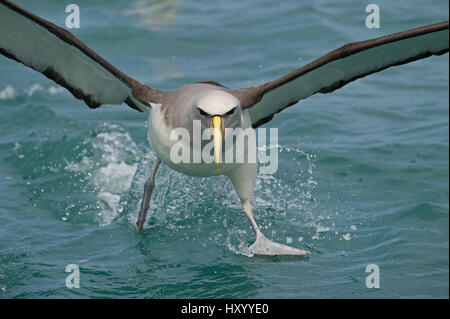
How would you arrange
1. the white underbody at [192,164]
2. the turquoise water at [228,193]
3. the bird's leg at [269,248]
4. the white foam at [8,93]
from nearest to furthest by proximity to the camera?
1. the white underbody at [192,164]
2. the turquoise water at [228,193]
3. the bird's leg at [269,248]
4. the white foam at [8,93]

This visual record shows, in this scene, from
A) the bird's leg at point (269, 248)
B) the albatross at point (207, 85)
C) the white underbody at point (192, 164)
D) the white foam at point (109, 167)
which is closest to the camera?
the albatross at point (207, 85)

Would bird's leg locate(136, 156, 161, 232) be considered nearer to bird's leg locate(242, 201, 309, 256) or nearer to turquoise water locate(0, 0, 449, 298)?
turquoise water locate(0, 0, 449, 298)

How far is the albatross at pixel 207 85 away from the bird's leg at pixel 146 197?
118 cm

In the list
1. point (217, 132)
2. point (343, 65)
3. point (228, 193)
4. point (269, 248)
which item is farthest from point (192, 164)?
point (228, 193)

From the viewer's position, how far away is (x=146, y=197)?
8.59 m

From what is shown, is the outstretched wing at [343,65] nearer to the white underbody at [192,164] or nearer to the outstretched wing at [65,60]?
the white underbody at [192,164]

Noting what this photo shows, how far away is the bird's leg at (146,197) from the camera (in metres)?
8.35

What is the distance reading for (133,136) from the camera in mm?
10641

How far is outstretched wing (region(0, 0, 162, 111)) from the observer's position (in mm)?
6672

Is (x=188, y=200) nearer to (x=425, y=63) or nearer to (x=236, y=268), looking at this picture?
(x=236, y=268)

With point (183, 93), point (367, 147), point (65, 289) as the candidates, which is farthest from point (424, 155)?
point (65, 289)

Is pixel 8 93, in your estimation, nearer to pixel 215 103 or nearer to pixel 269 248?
pixel 269 248

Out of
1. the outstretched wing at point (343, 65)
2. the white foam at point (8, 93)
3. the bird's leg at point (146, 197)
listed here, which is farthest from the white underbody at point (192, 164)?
the white foam at point (8, 93)

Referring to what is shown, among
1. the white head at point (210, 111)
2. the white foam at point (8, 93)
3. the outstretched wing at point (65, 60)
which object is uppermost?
the white foam at point (8, 93)
